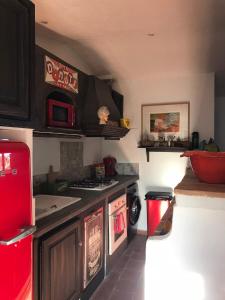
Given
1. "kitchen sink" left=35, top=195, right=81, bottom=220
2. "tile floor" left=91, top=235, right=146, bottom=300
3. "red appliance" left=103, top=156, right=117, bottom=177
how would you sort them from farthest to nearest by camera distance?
"red appliance" left=103, top=156, right=117, bottom=177 → "tile floor" left=91, top=235, right=146, bottom=300 → "kitchen sink" left=35, top=195, right=81, bottom=220

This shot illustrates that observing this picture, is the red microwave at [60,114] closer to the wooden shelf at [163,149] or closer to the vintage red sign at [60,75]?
the vintage red sign at [60,75]

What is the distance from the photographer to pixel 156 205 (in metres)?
3.51

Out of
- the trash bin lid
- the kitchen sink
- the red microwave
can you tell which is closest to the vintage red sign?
the red microwave

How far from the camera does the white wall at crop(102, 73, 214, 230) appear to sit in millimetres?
3510

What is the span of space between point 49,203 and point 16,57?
1.22m

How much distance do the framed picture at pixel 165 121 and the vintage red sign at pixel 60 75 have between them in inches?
57.3

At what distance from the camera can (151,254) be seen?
46.9 inches

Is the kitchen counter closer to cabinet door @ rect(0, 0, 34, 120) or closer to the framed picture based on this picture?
cabinet door @ rect(0, 0, 34, 120)

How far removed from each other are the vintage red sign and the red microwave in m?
0.17

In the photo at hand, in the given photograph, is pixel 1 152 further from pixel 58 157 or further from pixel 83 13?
pixel 58 157

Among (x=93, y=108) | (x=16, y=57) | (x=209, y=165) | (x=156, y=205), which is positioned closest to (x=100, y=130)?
(x=93, y=108)

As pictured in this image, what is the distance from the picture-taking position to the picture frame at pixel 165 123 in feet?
11.7

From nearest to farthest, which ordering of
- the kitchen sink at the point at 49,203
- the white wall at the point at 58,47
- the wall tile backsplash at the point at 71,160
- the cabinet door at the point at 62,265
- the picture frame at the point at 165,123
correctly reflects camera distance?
the cabinet door at the point at 62,265
the kitchen sink at the point at 49,203
the white wall at the point at 58,47
the wall tile backsplash at the point at 71,160
the picture frame at the point at 165,123

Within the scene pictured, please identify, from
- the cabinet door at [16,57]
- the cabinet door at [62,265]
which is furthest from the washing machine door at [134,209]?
the cabinet door at [16,57]
